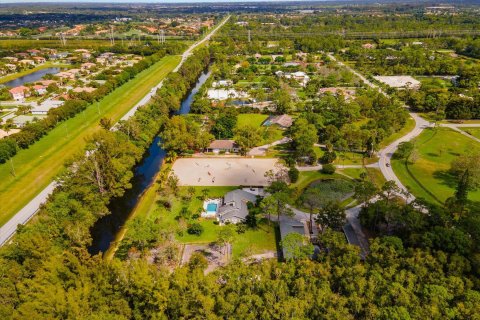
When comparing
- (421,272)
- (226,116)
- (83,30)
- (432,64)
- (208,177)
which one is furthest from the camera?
(83,30)

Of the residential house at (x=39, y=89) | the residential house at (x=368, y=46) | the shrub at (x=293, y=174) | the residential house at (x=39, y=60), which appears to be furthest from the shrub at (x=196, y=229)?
the residential house at (x=368, y=46)

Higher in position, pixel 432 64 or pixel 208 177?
pixel 432 64

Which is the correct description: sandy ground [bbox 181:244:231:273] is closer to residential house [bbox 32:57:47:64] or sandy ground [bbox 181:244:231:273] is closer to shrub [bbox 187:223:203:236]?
shrub [bbox 187:223:203:236]

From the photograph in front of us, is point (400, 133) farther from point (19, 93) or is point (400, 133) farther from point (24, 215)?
point (19, 93)

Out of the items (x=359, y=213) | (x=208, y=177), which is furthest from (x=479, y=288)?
(x=208, y=177)

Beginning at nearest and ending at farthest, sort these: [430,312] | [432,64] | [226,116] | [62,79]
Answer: [430,312] → [226,116] → [62,79] → [432,64]

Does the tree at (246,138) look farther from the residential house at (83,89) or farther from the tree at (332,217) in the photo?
the residential house at (83,89)

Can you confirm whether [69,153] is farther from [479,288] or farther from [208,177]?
[479,288]
